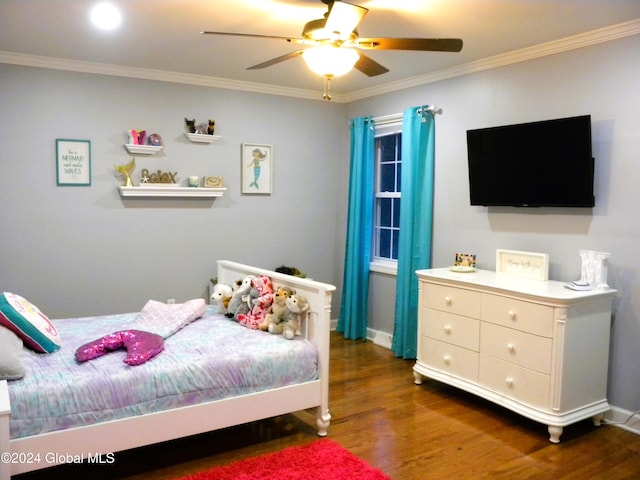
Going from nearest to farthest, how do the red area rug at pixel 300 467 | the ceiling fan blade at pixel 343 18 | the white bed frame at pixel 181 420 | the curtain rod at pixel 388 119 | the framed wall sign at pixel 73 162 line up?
1. the white bed frame at pixel 181 420
2. the ceiling fan blade at pixel 343 18
3. the red area rug at pixel 300 467
4. the framed wall sign at pixel 73 162
5. the curtain rod at pixel 388 119

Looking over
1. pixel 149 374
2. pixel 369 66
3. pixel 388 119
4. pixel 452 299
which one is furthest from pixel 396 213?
pixel 149 374

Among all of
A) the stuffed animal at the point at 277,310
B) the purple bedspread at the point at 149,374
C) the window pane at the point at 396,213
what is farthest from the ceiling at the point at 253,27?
the purple bedspread at the point at 149,374

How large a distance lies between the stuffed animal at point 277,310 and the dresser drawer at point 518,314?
4.18ft

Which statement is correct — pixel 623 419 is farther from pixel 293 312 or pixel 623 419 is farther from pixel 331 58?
pixel 331 58

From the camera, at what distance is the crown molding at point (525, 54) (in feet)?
10.7

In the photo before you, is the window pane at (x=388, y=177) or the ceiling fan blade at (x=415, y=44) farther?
the window pane at (x=388, y=177)

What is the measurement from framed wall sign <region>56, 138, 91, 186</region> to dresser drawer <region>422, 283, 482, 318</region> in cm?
279

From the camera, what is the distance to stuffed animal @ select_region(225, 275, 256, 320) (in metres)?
3.46

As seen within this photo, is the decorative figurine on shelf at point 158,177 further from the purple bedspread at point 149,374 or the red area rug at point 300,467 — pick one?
the red area rug at point 300,467

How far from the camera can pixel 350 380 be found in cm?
413

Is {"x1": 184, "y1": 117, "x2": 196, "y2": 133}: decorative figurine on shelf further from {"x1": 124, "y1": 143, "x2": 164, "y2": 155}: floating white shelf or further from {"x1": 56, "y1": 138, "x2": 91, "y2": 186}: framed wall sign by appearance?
{"x1": 56, "y1": 138, "x2": 91, "y2": 186}: framed wall sign

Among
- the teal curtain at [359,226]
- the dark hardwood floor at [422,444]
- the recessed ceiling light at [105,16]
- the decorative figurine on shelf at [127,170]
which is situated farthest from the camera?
the teal curtain at [359,226]

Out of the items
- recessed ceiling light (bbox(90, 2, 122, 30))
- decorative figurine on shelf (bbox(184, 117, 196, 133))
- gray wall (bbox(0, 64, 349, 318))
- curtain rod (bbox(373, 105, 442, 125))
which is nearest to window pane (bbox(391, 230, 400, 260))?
gray wall (bbox(0, 64, 349, 318))

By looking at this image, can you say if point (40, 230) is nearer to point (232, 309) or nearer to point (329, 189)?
point (232, 309)
